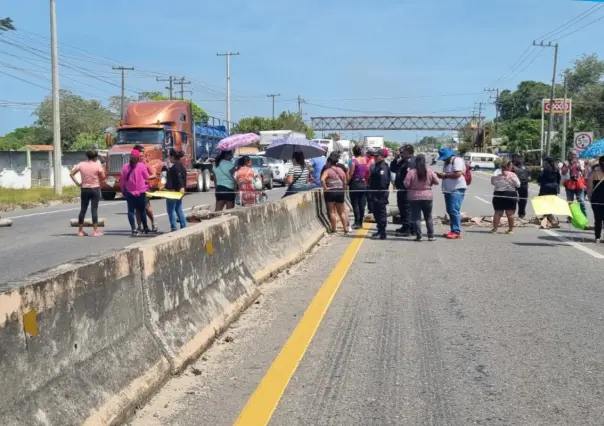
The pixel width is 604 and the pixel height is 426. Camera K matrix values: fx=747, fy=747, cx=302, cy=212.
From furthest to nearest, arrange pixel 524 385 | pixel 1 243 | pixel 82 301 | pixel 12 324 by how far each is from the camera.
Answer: pixel 1 243 → pixel 524 385 → pixel 82 301 → pixel 12 324

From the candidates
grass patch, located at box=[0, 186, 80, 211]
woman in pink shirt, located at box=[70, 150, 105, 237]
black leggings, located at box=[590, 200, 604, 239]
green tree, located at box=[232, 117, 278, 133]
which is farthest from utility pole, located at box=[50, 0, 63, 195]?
green tree, located at box=[232, 117, 278, 133]

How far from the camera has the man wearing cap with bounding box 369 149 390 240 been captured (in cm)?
1425

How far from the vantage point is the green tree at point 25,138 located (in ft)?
316

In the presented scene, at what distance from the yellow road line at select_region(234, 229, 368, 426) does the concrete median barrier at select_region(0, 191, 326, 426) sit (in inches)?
24.9

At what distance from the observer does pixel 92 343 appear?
433 centimetres

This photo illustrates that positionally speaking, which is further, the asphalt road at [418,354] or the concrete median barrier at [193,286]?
the concrete median barrier at [193,286]

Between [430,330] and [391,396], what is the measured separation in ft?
6.42

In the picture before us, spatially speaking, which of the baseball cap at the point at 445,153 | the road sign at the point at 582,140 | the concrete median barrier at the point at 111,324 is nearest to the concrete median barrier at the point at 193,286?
the concrete median barrier at the point at 111,324

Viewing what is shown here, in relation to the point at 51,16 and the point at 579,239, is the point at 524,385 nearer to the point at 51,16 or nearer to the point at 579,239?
the point at 579,239

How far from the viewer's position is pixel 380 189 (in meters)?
14.4

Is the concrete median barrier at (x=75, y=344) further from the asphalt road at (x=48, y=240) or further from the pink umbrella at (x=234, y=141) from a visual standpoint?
the pink umbrella at (x=234, y=141)

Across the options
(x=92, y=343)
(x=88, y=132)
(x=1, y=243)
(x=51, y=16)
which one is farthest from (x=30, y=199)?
(x=88, y=132)

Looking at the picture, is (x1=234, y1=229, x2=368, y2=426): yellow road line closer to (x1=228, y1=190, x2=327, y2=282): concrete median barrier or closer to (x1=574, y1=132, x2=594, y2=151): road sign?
(x1=228, y1=190, x2=327, y2=282): concrete median barrier

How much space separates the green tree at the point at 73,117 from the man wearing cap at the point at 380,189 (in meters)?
83.6
